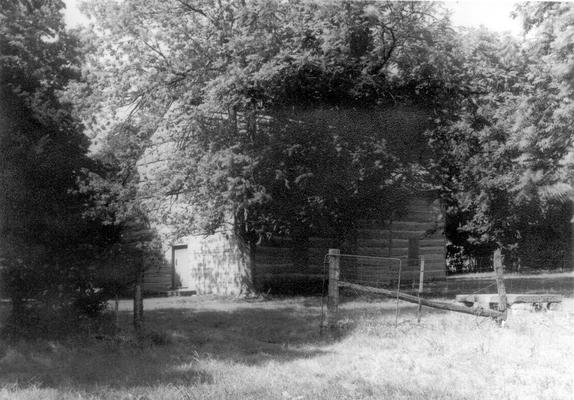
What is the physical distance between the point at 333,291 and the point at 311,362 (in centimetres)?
270

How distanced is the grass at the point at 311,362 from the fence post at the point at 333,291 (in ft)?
1.17

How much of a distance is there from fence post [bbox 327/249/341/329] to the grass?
1.17 ft

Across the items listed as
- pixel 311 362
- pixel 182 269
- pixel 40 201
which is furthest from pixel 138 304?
pixel 182 269

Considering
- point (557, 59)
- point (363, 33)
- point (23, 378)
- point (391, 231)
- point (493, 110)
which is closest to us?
point (23, 378)

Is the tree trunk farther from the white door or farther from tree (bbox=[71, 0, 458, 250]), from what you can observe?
the white door

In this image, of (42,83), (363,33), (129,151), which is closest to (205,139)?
(129,151)

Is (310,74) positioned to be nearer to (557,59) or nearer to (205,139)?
(205,139)

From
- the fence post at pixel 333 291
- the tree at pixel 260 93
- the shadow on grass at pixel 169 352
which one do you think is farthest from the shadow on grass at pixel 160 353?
the tree at pixel 260 93

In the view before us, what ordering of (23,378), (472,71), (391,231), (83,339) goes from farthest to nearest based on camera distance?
(391,231) < (472,71) < (83,339) < (23,378)

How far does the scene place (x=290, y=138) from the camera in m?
20.3

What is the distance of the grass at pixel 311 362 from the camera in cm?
751

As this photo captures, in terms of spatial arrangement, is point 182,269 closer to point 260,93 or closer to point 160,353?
point 260,93

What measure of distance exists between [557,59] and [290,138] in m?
8.52

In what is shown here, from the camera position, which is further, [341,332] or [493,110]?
[493,110]
